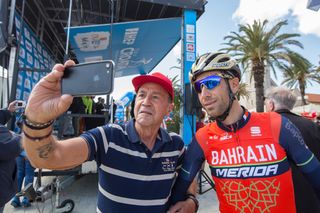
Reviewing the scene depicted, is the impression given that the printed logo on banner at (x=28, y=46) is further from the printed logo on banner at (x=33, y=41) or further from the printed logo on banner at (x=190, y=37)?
the printed logo on banner at (x=190, y=37)

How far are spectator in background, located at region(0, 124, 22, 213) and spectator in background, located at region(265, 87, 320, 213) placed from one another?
3.01 metres

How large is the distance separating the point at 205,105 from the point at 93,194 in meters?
4.86

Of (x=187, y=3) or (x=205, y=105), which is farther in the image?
(x=187, y=3)

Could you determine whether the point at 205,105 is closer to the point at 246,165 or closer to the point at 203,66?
the point at 203,66

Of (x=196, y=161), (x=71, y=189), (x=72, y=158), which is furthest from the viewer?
(x=71, y=189)

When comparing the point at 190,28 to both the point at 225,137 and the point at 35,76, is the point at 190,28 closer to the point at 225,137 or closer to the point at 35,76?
the point at 35,76

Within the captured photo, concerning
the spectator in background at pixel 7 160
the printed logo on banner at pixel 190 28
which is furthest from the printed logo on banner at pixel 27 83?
the printed logo on banner at pixel 190 28

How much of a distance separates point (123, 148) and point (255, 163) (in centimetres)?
96

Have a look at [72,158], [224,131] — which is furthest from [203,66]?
[72,158]

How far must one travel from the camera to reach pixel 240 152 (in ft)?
5.71

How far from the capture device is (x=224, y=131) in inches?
73.9

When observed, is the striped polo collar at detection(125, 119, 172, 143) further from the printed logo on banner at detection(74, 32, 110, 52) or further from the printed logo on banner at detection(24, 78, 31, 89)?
the printed logo on banner at detection(24, 78, 31, 89)

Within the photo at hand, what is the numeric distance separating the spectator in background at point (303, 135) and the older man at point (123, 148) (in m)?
1.06

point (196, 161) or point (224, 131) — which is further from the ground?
point (224, 131)
